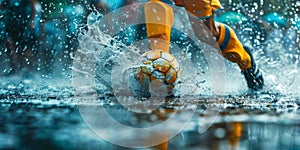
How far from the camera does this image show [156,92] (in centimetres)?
351

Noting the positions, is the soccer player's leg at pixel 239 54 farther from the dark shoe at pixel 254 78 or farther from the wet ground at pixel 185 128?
the wet ground at pixel 185 128

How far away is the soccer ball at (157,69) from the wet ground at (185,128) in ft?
0.81

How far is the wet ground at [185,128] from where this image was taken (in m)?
1.79

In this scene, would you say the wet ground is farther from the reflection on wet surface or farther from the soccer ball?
the soccer ball

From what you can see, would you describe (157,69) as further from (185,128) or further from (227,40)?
(185,128)

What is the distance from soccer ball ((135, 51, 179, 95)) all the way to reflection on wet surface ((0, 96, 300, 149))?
1.27ft

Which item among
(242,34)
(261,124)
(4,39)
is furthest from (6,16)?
(261,124)

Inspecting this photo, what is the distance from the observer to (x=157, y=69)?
3428 mm

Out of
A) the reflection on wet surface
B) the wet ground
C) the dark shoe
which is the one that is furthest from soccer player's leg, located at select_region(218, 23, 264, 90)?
the reflection on wet surface

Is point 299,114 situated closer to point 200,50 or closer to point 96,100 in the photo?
point 96,100

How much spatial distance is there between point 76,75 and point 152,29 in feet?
5.22

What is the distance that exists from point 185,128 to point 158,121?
0.23m

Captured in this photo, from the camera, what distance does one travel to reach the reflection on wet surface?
5.85 ft

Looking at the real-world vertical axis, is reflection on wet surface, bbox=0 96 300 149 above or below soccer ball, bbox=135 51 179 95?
below
